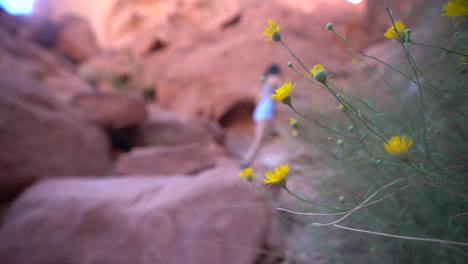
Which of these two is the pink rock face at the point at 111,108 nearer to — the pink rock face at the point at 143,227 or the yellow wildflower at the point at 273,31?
the pink rock face at the point at 143,227

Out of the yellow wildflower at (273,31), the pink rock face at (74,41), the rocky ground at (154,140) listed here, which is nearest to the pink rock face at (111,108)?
the rocky ground at (154,140)

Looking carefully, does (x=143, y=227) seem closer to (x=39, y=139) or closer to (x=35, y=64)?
(x=39, y=139)

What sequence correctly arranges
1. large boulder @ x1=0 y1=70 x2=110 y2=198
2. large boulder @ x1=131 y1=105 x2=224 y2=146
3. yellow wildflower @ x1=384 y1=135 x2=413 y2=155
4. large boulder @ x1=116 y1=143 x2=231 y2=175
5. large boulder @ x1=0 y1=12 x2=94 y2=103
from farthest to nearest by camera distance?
large boulder @ x1=0 y1=12 x2=94 y2=103
large boulder @ x1=131 y1=105 x2=224 y2=146
large boulder @ x1=116 y1=143 x2=231 y2=175
large boulder @ x1=0 y1=70 x2=110 y2=198
yellow wildflower @ x1=384 y1=135 x2=413 y2=155

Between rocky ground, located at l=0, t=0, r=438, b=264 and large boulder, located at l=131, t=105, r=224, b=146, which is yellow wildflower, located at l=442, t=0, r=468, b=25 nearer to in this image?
rocky ground, located at l=0, t=0, r=438, b=264

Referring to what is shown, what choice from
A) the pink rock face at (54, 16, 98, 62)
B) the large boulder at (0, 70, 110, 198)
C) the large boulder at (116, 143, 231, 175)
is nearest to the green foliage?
the large boulder at (116, 143, 231, 175)

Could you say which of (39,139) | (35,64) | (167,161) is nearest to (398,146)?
(167,161)

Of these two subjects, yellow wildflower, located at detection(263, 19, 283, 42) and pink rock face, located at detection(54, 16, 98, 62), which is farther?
pink rock face, located at detection(54, 16, 98, 62)
